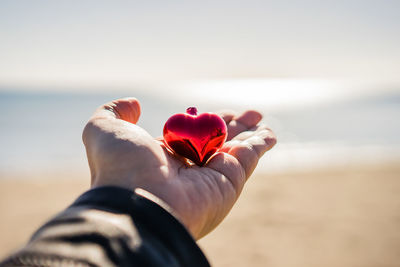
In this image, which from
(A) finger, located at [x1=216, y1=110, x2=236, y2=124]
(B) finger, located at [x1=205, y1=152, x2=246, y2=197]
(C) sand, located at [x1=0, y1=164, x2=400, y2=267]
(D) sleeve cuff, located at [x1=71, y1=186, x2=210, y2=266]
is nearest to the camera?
(D) sleeve cuff, located at [x1=71, y1=186, x2=210, y2=266]

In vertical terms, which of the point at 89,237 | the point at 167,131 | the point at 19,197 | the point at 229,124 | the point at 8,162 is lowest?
the point at 8,162

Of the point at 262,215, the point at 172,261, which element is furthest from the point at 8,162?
the point at 172,261

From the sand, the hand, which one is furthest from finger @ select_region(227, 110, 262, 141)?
the sand

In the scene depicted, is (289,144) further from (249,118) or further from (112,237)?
(112,237)

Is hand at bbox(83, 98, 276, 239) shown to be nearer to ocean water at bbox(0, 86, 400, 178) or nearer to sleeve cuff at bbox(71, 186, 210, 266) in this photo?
sleeve cuff at bbox(71, 186, 210, 266)

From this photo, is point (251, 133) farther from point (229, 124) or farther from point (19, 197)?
point (19, 197)

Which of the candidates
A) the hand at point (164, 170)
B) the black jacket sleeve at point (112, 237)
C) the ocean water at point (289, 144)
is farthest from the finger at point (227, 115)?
the ocean water at point (289, 144)
